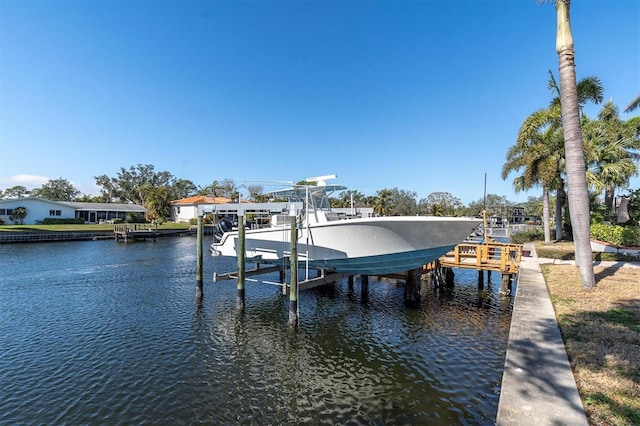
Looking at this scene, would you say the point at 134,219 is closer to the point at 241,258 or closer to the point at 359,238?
the point at 241,258

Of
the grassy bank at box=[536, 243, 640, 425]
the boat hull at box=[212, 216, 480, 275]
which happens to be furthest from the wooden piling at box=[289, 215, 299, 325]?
the grassy bank at box=[536, 243, 640, 425]

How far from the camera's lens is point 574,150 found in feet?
35.1

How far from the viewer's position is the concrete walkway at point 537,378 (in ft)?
13.6

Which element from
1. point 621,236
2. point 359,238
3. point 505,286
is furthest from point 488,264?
point 621,236

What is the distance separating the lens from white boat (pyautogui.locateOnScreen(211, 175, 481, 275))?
11.3 m

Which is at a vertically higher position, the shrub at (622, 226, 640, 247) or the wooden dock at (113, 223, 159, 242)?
the shrub at (622, 226, 640, 247)

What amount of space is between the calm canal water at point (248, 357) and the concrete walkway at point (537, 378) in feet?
5.02

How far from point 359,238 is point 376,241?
0.60m

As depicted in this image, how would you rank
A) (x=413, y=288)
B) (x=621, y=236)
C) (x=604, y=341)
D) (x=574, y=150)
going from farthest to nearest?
(x=621, y=236) < (x=413, y=288) < (x=574, y=150) < (x=604, y=341)

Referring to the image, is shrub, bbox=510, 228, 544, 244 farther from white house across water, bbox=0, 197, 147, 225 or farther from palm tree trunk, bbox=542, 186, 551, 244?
white house across water, bbox=0, 197, 147, 225

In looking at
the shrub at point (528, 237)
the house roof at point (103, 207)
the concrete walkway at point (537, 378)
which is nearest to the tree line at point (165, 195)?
the house roof at point (103, 207)

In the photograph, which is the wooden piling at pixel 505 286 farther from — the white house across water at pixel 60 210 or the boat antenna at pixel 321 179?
the white house across water at pixel 60 210

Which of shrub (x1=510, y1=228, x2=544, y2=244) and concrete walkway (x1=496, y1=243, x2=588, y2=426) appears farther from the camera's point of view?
shrub (x1=510, y1=228, x2=544, y2=244)

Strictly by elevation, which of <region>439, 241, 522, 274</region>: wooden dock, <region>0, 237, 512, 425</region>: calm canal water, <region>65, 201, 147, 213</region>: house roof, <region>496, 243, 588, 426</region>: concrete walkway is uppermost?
<region>65, 201, 147, 213</region>: house roof
